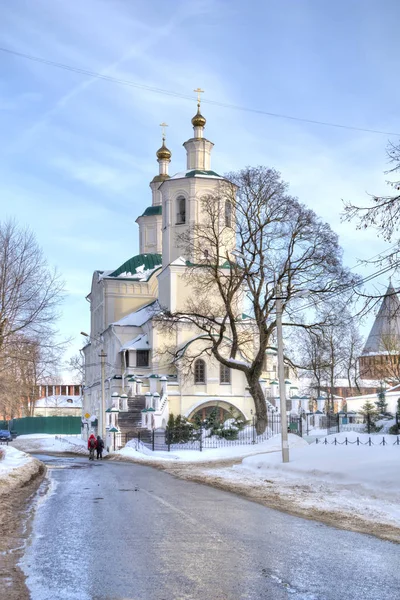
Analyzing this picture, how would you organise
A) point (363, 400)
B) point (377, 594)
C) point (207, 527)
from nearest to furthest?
point (377, 594) → point (207, 527) → point (363, 400)

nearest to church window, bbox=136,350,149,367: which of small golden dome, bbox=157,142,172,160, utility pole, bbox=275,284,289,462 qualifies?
small golden dome, bbox=157,142,172,160

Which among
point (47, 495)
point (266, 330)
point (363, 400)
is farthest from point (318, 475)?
point (363, 400)

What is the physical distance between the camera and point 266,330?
36.1 metres

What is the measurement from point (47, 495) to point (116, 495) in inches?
58.8

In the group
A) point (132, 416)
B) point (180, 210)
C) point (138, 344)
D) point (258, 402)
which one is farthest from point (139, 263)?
point (258, 402)

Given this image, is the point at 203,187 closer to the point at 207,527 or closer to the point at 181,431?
the point at 181,431

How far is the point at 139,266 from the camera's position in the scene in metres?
62.1

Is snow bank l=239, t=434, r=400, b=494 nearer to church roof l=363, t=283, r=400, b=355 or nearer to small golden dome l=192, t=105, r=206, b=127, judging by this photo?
church roof l=363, t=283, r=400, b=355

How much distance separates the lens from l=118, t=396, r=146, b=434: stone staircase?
149 ft

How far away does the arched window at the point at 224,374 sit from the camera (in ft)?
165

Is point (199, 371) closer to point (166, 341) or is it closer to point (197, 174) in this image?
point (166, 341)

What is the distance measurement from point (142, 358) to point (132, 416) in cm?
700

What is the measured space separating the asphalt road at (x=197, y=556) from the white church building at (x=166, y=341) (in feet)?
106

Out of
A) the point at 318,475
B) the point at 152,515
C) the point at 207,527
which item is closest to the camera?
the point at 207,527
